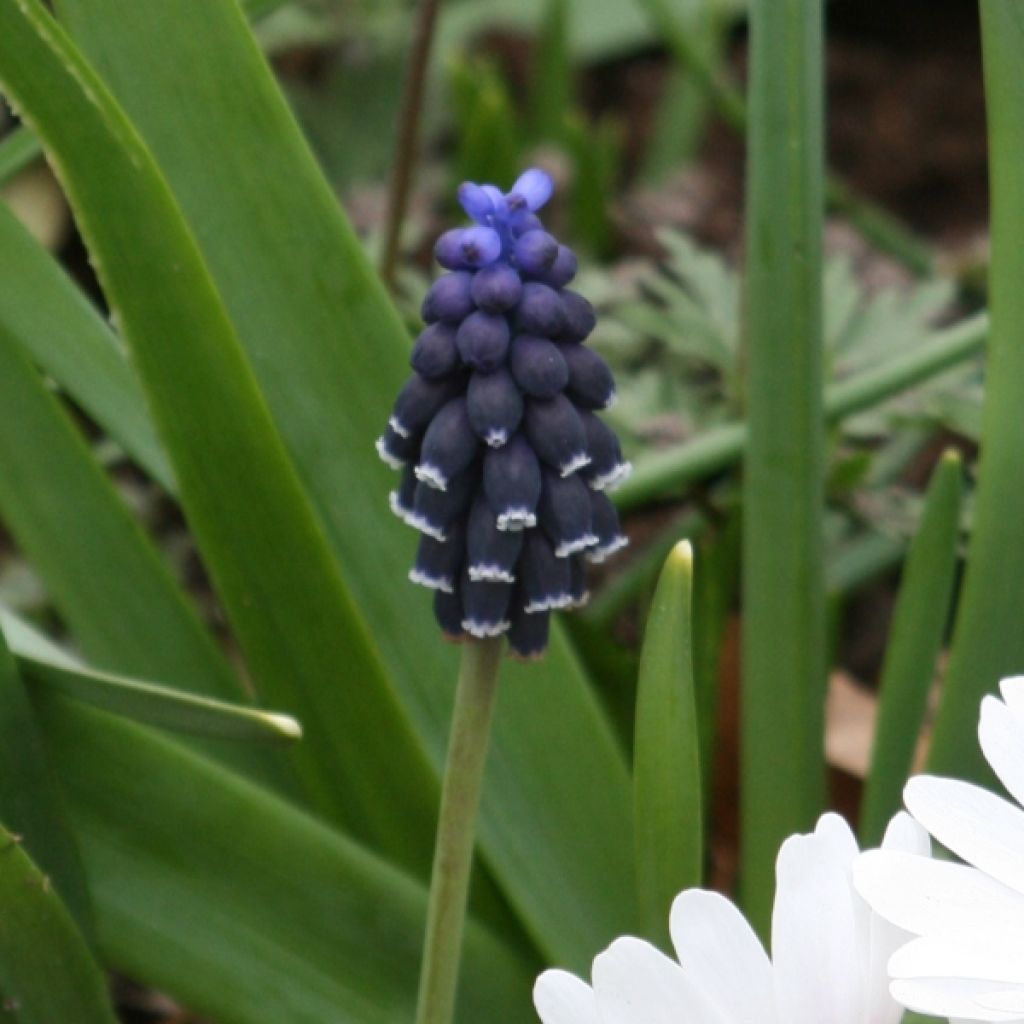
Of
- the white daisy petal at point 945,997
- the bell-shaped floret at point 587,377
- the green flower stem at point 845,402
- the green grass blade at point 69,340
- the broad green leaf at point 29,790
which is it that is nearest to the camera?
the white daisy petal at point 945,997

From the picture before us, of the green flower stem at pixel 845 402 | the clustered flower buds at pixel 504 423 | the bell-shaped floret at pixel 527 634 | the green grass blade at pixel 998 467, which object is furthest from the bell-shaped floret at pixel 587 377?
the green flower stem at pixel 845 402

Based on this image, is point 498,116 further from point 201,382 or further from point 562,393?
point 562,393

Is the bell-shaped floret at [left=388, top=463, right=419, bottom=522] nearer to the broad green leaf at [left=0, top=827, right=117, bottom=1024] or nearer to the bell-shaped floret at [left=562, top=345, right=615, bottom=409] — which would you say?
the bell-shaped floret at [left=562, top=345, right=615, bottom=409]

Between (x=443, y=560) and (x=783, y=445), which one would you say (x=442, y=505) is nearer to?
(x=443, y=560)

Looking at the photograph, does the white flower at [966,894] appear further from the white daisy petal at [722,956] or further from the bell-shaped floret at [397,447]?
the bell-shaped floret at [397,447]

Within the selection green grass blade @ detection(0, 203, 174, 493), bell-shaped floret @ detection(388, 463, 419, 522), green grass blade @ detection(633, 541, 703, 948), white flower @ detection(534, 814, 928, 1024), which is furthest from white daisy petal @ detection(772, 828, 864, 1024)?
green grass blade @ detection(0, 203, 174, 493)

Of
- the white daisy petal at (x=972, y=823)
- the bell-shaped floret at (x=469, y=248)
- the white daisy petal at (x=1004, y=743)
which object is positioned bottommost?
the white daisy petal at (x=972, y=823)

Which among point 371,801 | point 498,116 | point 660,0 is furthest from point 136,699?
point 660,0
